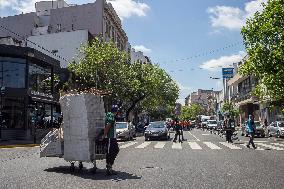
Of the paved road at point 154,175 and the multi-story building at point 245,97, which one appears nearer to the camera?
the paved road at point 154,175

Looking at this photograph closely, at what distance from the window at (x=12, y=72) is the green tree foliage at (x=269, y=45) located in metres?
17.9

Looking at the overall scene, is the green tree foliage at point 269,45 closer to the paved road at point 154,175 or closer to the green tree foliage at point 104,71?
the green tree foliage at point 104,71

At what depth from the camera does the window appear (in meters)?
28.7

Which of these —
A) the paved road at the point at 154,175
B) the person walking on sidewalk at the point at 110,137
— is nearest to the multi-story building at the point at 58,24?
the paved road at the point at 154,175

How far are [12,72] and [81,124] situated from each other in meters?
20.9

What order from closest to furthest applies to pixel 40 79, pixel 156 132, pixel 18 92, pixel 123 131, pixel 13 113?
pixel 156 132 < pixel 123 131 < pixel 18 92 < pixel 13 113 < pixel 40 79

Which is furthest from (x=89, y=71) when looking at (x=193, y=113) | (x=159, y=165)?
(x=193, y=113)

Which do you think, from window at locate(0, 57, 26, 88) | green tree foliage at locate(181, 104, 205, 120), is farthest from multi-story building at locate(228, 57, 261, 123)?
green tree foliage at locate(181, 104, 205, 120)

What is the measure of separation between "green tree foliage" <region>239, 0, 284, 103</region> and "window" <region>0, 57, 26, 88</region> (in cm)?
1792

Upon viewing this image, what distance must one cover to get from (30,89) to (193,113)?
440 feet

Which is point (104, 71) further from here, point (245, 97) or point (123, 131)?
point (245, 97)

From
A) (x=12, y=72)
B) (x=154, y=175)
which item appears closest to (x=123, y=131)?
(x=12, y=72)

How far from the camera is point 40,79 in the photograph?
3316 cm

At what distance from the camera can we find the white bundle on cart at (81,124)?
1000 cm
